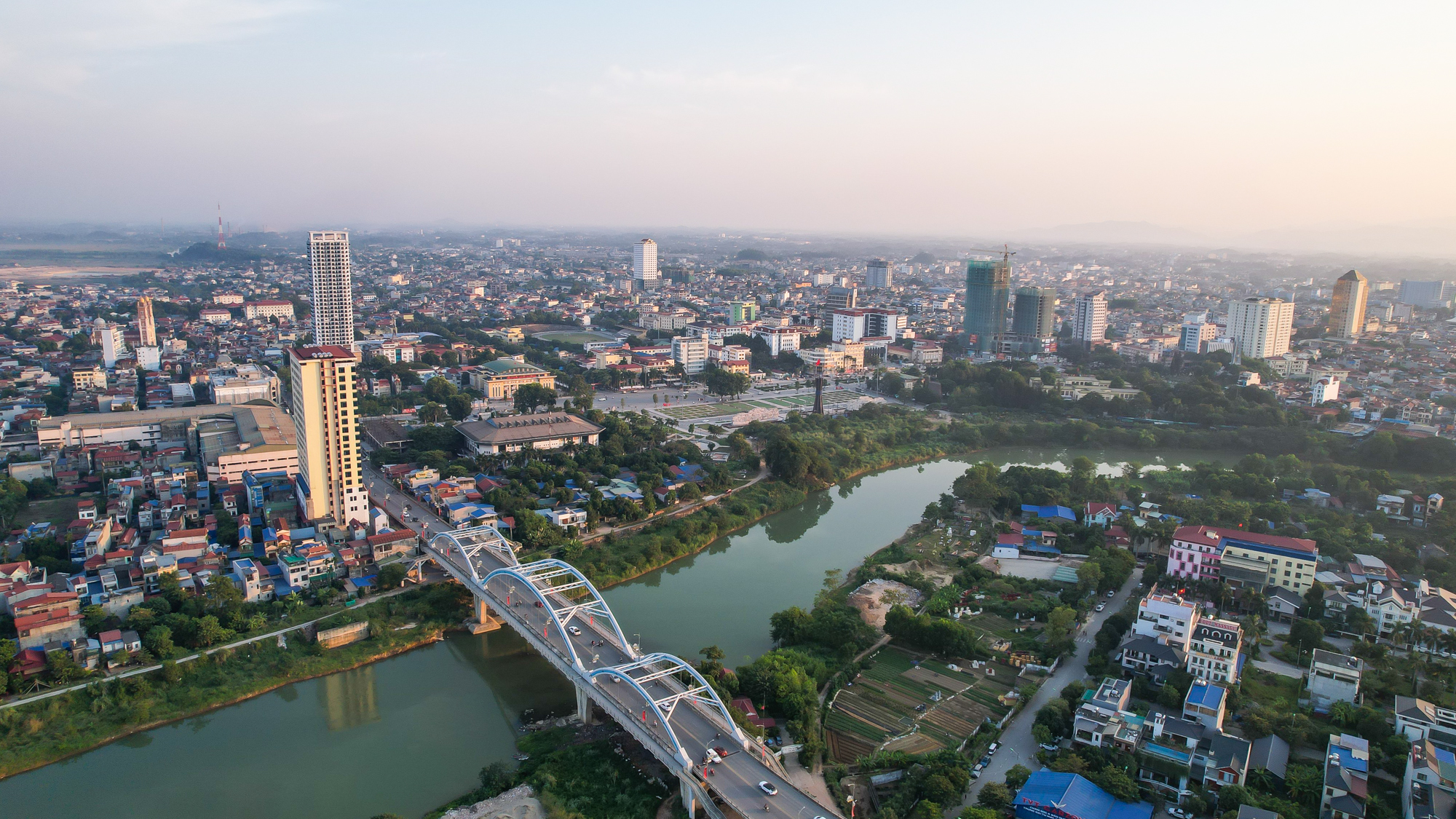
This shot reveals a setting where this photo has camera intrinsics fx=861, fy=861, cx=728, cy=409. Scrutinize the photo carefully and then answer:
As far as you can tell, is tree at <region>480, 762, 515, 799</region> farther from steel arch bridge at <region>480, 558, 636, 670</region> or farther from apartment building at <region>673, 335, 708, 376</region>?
apartment building at <region>673, 335, 708, 376</region>

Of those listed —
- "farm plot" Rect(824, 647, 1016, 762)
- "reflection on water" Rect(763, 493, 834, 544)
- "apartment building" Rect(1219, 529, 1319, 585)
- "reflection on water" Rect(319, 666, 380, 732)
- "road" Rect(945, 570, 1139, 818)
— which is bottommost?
"reflection on water" Rect(319, 666, 380, 732)

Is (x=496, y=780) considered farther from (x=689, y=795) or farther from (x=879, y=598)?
(x=879, y=598)

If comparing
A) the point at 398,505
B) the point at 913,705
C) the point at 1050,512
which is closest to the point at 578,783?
the point at 913,705

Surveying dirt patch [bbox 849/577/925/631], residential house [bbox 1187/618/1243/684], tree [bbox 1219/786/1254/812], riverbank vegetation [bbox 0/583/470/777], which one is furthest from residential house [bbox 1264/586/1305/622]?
riverbank vegetation [bbox 0/583/470/777]

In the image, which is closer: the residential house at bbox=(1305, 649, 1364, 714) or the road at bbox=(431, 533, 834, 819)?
the road at bbox=(431, 533, 834, 819)

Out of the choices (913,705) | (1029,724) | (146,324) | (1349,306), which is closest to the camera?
(1029,724)

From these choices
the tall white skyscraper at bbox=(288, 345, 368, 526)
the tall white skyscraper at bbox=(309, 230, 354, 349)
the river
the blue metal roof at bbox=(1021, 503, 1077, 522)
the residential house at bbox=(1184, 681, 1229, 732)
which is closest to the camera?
the river

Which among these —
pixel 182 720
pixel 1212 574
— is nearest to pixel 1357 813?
pixel 1212 574

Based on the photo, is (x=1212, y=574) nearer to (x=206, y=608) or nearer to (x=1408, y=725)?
(x=1408, y=725)
